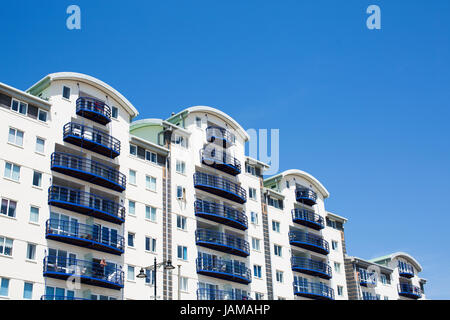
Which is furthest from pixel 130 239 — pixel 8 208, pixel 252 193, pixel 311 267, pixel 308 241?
pixel 311 267

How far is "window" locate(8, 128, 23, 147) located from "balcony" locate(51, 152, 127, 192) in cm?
282

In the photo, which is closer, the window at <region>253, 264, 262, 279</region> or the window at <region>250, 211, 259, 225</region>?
the window at <region>253, 264, 262, 279</region>

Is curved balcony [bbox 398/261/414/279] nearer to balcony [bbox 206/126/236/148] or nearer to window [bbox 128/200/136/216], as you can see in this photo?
balcony [bbox 206/126/236/148]

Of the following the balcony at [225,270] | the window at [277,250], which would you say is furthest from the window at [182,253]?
the window at [277,250]

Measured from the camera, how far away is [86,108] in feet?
161

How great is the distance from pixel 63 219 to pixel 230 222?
19.4 m

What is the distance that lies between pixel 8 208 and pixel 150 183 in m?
15.0

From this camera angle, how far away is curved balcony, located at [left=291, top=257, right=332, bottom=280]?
65.6 metres

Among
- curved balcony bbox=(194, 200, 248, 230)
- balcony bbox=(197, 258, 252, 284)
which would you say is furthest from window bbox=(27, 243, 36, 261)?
curved balcony bbox=(194, 200, 248, 230)

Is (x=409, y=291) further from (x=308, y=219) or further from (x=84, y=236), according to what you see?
(x=84, y=236)

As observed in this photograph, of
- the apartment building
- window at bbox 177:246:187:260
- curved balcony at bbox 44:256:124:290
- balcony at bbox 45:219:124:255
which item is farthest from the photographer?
window at bbox 177:246:187:260
